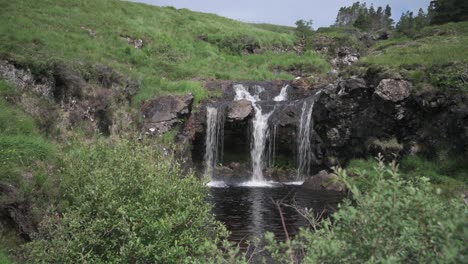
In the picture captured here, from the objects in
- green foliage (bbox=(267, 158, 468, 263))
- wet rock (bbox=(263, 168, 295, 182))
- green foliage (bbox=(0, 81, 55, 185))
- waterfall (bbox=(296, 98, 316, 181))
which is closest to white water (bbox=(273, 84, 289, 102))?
waterfall (bbox=(296, 98, 316, 181))

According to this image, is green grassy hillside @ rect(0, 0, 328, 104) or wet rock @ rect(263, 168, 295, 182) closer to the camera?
green grassy hillside @ rect(0, 0, 328, 104)

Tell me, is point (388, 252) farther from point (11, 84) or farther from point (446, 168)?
point (446, 168)

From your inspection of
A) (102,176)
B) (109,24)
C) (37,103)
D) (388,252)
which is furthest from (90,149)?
(109,24)

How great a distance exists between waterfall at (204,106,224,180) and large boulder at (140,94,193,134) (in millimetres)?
1638

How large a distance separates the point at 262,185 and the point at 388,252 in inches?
923

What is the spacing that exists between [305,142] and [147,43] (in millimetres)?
19505

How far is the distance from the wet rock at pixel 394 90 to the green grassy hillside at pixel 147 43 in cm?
1342

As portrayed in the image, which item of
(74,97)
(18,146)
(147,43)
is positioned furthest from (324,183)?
(147,43)

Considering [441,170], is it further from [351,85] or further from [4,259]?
[4,259]

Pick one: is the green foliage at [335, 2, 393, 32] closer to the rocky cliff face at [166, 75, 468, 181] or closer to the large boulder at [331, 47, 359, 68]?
the large boulder at [331, 47, 359, 68]

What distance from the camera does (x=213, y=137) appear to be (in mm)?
31234

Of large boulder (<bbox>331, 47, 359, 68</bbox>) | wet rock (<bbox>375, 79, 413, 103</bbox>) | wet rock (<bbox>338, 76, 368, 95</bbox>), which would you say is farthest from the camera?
large boulder (<bbox>331, 47, 359, 68</bbox>)

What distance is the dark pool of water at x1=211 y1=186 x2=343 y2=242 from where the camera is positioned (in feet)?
52.9

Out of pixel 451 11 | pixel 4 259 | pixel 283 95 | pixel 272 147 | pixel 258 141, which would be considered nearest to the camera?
pixel 4 259
